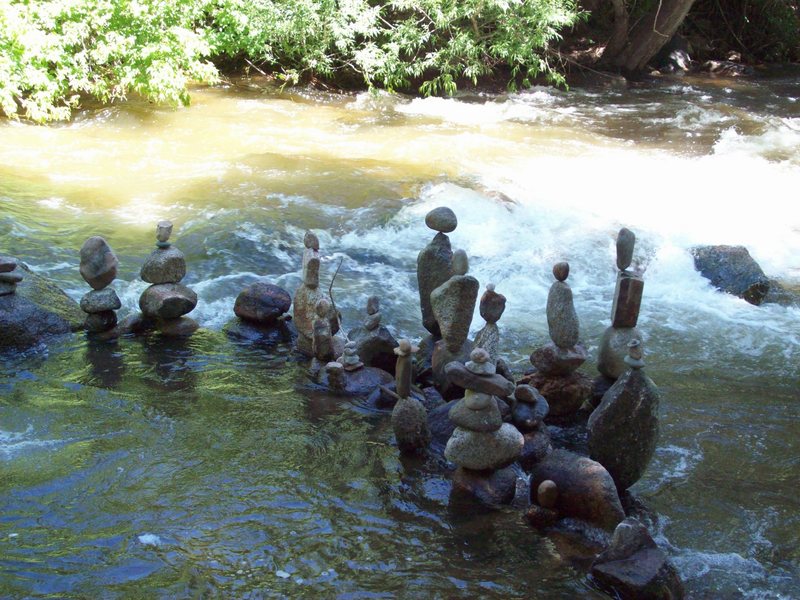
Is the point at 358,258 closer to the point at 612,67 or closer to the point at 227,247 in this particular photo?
the point at 227,247

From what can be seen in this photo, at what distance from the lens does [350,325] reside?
23.2 ft

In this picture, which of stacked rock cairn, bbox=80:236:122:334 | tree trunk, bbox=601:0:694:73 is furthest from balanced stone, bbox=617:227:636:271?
tree trunk, bbox=601:0:694:73

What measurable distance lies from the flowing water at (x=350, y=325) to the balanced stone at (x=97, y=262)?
0.49 meters

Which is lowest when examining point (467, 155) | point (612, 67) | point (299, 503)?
point (299, 503)

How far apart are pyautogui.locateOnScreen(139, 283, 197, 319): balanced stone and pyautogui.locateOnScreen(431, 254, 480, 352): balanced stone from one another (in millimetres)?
2172

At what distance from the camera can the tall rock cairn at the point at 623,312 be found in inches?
199

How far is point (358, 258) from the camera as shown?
29.3ft

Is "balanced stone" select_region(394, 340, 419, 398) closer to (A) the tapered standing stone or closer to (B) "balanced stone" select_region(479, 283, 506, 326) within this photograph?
(B) "balanced stone" select_region(479, 283, 506, 326)

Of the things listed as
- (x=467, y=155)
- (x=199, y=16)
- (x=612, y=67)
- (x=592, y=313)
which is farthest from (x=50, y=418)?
(x=612, y=67)

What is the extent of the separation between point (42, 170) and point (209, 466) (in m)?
7.77

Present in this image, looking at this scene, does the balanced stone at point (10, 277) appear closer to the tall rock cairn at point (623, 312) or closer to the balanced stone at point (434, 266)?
the balanced stone at point (434, 266)

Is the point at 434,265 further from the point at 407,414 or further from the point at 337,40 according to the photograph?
the point at 337,40

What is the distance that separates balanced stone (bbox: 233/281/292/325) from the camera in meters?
6.71

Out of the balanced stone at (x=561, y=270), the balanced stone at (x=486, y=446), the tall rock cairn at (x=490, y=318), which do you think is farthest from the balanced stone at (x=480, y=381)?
the balanced stone at (x=561, y=270)
